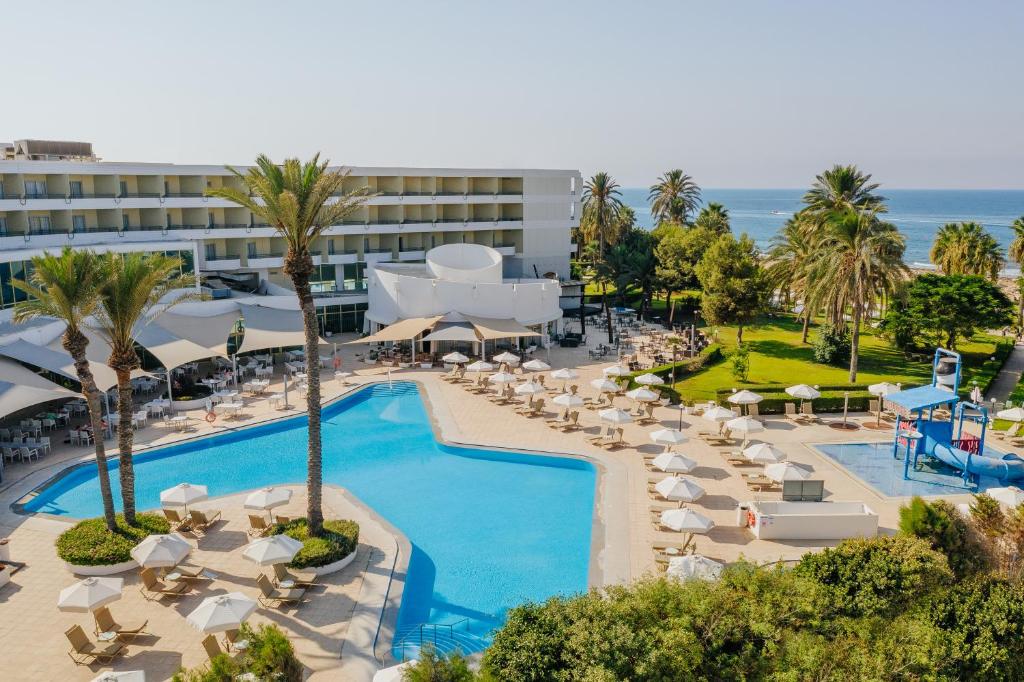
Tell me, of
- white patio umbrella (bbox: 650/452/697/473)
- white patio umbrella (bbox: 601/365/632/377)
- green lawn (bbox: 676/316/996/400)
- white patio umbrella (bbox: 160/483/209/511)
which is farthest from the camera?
green lawn (bbox: 676/316/996/400)

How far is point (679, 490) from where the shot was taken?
21609mm

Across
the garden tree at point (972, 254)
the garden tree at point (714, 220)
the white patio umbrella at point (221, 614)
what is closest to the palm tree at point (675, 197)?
the garden tree at point (714, 220)

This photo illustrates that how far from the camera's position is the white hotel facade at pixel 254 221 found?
39406mm

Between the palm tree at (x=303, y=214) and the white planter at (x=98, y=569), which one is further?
the palm tree at (x=303, y=214)

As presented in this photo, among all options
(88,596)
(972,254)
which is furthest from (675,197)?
(88,596)

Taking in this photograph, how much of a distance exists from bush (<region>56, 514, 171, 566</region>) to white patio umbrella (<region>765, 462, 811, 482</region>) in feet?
58.2

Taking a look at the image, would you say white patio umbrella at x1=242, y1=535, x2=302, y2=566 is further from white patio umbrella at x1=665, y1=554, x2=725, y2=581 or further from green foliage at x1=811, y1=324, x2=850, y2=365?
green foliage at x1=811, y1=324, x2=850, y2=365

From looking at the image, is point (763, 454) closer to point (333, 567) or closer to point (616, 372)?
point (616, 372)

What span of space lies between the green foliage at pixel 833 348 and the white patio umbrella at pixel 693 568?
25.5 meters

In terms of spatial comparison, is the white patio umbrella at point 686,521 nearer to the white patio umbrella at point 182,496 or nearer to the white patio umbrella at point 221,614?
the white patio umbrella at point 221,614

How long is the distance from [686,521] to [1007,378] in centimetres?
2787

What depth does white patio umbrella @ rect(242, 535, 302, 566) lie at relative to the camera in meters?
17.4

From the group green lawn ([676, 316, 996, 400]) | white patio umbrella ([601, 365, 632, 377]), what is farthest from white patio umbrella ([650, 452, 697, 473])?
white patio umbrella ([601, 365, 632, 377])

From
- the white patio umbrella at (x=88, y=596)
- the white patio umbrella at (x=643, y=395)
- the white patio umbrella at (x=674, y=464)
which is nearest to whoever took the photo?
the white patio umbrella at (x=88, y=596)
